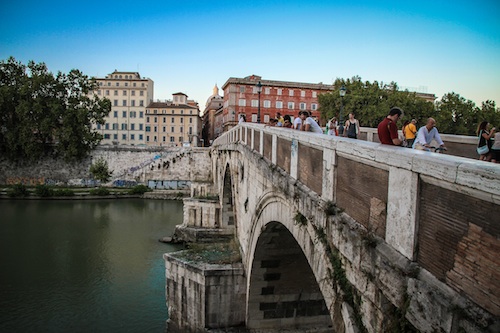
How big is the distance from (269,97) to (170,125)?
16593 mm

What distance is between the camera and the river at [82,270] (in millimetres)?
13555

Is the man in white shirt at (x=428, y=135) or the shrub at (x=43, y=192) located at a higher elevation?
the man in white shirt at (x=428, y=135)

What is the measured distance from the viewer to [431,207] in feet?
9.14

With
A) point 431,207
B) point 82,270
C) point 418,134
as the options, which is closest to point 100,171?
point 82,270

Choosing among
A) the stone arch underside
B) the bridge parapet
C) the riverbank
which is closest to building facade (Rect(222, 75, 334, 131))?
the riverbank

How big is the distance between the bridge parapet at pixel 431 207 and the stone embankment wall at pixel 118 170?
39771 millimetres

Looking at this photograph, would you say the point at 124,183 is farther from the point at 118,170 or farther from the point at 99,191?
the point at 99,191

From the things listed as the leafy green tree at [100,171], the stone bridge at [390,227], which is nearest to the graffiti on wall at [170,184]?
the leafy green tree at [100,171]

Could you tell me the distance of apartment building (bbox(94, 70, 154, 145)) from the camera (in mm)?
55438

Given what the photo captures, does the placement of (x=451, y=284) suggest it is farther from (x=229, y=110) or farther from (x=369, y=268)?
(x=229, y=110)

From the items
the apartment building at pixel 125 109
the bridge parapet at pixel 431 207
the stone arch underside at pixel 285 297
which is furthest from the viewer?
the apartment building at pixel 125 109

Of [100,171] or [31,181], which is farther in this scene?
[31,181]

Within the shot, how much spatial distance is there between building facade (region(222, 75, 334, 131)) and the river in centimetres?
2135

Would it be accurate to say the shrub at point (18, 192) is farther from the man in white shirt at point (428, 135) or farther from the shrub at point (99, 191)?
the man in white shirt at point (428, 135)
